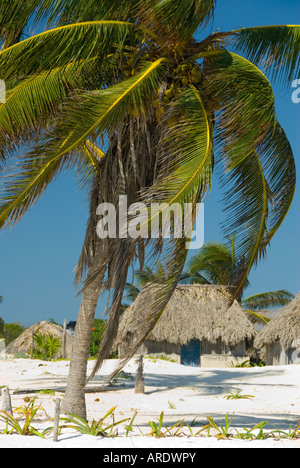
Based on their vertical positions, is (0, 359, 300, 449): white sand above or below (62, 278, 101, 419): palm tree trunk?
Result: below

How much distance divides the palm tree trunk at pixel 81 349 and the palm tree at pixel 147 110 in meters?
0.70

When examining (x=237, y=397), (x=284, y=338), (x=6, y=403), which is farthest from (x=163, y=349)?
(x=6, y=403)

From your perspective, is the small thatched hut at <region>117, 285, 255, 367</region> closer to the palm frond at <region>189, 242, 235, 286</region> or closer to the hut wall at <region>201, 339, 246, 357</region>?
the hut wall at <region>201, 339, 246, 357</region>

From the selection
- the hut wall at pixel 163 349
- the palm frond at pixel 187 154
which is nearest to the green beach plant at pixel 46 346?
the hut wall at pixel 163 349

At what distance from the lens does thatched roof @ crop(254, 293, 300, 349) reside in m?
20.9

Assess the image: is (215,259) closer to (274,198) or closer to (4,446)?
(274,198)

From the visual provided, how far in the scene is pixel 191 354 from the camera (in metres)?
24.2

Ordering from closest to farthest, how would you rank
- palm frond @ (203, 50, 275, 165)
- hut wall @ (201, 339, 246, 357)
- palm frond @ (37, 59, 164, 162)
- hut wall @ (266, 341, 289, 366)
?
palm frond @ (37, 59, 164, 162) < palm frond @ (203, 50, 275, 165) < hut wall @ (266, 341, 289, 366) < hut wall @ (201, 339, 246, 357)

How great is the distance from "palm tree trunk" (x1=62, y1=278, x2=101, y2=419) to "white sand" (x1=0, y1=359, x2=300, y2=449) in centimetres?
50

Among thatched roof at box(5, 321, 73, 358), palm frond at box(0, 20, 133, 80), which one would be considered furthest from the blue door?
palm frond at box(0, 20, 133, 80)

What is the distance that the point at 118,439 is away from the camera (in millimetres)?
5930

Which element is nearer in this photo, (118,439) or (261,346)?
(118,439)

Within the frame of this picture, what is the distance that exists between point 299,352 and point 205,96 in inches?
643
